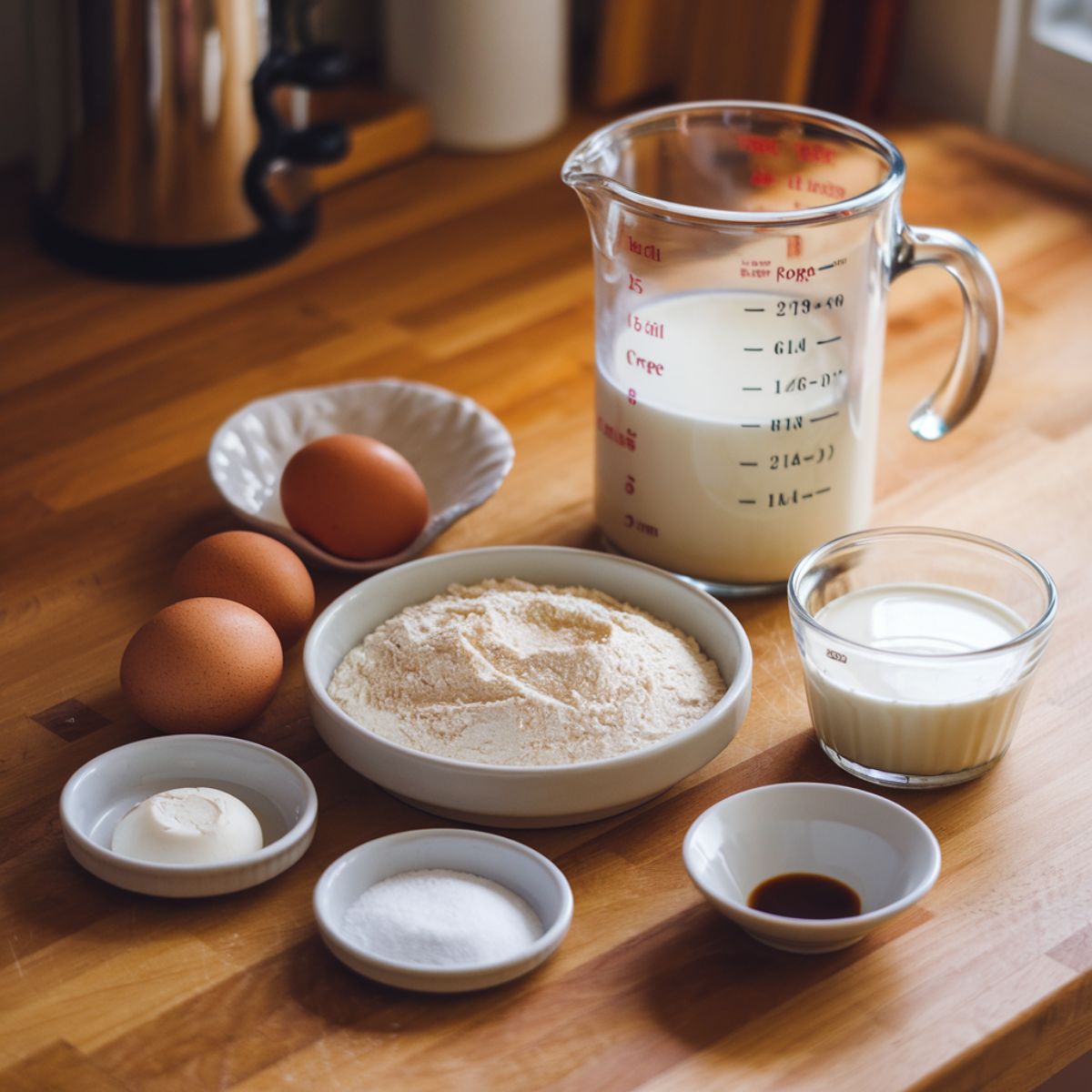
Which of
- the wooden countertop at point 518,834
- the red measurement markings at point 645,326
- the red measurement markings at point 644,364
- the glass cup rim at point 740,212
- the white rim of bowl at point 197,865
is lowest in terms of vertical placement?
the wooden countertop at point 518,834

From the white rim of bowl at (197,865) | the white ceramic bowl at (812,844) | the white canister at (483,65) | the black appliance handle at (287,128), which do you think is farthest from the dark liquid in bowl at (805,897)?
the white canister at (483,65)

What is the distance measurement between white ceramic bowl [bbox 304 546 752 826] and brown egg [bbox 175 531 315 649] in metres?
0.05

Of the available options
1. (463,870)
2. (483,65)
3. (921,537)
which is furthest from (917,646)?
(483,65)

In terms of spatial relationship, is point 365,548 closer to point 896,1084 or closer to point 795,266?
point 795,266

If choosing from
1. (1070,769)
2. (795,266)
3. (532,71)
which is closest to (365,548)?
(795,266)

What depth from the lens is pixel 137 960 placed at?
77 centimetres

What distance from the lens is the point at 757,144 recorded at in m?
1.08

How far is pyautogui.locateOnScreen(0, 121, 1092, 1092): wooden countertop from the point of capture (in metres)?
0.73

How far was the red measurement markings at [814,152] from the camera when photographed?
→ 41.5 inches

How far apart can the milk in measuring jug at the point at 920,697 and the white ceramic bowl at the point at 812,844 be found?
0.20 ft

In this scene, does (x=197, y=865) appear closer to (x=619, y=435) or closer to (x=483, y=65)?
(x=619, y=435)

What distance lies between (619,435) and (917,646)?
230 mm

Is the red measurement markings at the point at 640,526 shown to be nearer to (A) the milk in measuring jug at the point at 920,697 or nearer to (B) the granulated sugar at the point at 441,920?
(A) the milk in measuring jug at the point at 920,697

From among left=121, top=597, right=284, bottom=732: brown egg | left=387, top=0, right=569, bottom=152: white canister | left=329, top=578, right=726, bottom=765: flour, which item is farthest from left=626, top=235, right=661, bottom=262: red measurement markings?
left=387, top=0, right=569, bottom=152: white canister
